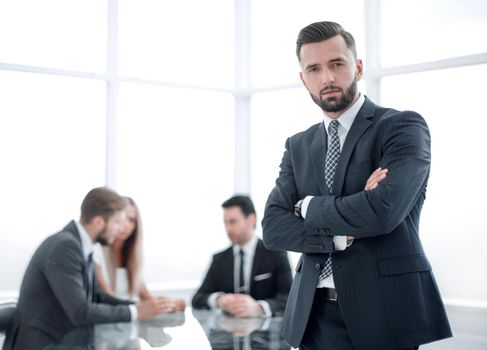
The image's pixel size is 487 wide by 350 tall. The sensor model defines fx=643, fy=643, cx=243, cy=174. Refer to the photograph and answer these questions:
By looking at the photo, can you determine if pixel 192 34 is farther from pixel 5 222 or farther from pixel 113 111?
pixel 5 222

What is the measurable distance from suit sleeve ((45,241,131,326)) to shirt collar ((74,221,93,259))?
13 cm

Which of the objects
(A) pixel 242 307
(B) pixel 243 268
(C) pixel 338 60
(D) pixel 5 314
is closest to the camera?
(C) pixel 338 60

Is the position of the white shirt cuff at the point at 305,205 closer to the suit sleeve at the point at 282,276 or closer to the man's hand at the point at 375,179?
the man's hand at the point at 375,179

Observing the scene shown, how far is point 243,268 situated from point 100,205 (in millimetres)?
1343

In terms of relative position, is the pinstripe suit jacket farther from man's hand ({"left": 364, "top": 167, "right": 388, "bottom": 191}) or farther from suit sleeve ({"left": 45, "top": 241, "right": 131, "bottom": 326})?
suit sleeve ({"left": 45, "top": 241, "right": 131, "bottom": 326})

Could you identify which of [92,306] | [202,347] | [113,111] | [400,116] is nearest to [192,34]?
[113,111]

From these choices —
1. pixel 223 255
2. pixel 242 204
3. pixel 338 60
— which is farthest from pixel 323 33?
pixel 223 255

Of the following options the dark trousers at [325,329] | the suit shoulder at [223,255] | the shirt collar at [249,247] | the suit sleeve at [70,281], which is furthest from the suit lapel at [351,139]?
the suit shoulder at [223,255]

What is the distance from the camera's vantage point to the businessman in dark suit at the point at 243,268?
179 inches

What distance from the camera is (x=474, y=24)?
456cm

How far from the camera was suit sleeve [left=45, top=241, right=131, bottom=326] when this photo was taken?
3.42m

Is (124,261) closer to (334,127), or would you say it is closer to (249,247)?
(249,247)

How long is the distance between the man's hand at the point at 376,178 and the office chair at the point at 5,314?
2.13 meters

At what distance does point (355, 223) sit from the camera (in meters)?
1.84
